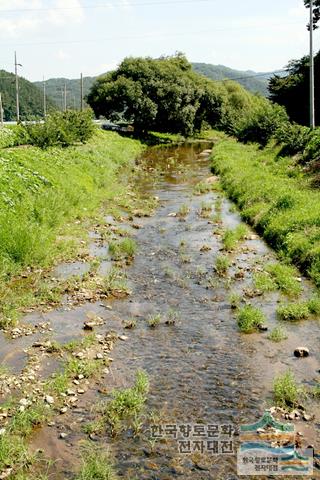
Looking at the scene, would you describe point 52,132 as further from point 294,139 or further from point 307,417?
point 307,417

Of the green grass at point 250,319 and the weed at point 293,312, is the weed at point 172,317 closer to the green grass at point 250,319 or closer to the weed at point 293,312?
the green grass at point 250,319

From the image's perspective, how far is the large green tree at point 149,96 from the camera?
5862 cm

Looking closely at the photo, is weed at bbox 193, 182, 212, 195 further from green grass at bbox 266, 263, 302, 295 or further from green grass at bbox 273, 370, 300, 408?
green grass at bbox 273, 370, 300, 408

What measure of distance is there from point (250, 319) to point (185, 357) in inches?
83.7

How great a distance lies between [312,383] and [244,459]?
7.83 ft

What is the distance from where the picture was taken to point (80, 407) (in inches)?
314

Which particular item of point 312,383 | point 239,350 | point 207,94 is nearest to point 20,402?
point 239,350

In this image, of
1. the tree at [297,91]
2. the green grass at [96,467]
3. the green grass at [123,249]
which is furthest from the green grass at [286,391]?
the tree at [297,91]

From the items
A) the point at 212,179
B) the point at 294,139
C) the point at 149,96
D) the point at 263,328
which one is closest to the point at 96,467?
the point at 263,328

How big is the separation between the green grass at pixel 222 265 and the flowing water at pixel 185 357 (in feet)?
0.75

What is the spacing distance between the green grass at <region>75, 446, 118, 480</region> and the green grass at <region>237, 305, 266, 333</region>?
4.91 m

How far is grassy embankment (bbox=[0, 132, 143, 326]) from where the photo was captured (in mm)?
13055

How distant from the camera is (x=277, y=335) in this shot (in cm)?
1027

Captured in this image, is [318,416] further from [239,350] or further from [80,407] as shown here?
[80,407]
